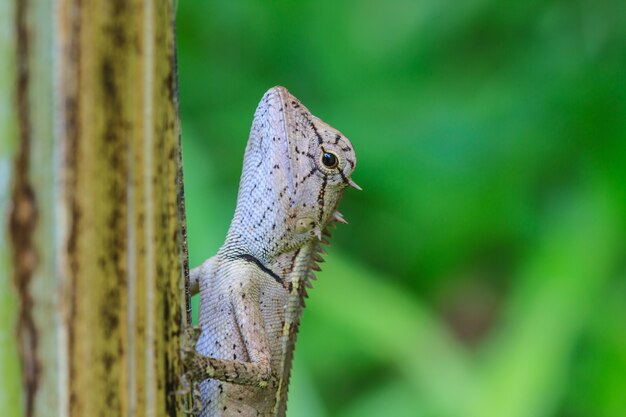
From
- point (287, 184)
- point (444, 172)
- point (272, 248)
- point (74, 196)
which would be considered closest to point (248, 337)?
point (272, 248)

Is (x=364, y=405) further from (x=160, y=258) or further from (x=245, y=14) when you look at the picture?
(x=160, y=258)

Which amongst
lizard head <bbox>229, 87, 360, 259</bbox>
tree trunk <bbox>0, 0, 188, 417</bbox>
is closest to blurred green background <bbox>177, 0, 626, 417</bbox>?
lizard head <bbox>229, 87, 360, 259</bbox>

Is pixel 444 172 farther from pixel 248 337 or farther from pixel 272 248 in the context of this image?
pixel 248 337

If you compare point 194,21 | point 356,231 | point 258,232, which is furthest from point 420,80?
point 258,232

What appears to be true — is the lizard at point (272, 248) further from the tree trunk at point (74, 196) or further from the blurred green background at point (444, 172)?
the tree trunk at point (74, 196)

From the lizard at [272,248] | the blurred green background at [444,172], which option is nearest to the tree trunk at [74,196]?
the lizard at [272,248]

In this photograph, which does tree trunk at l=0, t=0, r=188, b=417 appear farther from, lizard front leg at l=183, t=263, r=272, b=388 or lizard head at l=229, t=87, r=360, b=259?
lizard head at l=229, t=87, r=360, b=259

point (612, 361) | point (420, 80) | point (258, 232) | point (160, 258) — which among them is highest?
point (420, 80)
